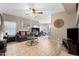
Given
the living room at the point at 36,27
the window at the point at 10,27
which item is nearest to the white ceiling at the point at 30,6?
the living room at the point at 36,27

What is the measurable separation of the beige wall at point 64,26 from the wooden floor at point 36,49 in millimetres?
189

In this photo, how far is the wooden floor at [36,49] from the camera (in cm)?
280

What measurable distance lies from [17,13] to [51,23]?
880 mm

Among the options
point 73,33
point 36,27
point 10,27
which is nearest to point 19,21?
point 10,27

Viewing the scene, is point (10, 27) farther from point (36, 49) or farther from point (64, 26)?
point (64, 26)

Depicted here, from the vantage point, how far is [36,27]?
310cm

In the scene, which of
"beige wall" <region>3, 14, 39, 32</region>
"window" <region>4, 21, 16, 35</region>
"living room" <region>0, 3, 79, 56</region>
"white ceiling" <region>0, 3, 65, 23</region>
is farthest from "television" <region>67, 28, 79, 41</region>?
"window" <region>4, 21, 16, 35</region>

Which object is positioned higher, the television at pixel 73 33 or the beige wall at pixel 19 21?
the beige wall at pixel 19 21

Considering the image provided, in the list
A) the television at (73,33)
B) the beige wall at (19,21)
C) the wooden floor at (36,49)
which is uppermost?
the beige wall at (19,21)

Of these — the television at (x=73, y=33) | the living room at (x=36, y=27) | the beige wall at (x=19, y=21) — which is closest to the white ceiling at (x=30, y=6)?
the living room at (x=36, y=27)

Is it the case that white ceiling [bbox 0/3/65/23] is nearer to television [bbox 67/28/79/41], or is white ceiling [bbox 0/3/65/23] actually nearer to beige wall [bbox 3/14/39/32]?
beige wall [bbox 3/14/39/32]

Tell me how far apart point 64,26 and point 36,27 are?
715 millimetres

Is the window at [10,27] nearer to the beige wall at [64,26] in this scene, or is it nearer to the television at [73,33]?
the beige wall at [64,26]

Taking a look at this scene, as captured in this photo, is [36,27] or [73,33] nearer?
[73,33]
